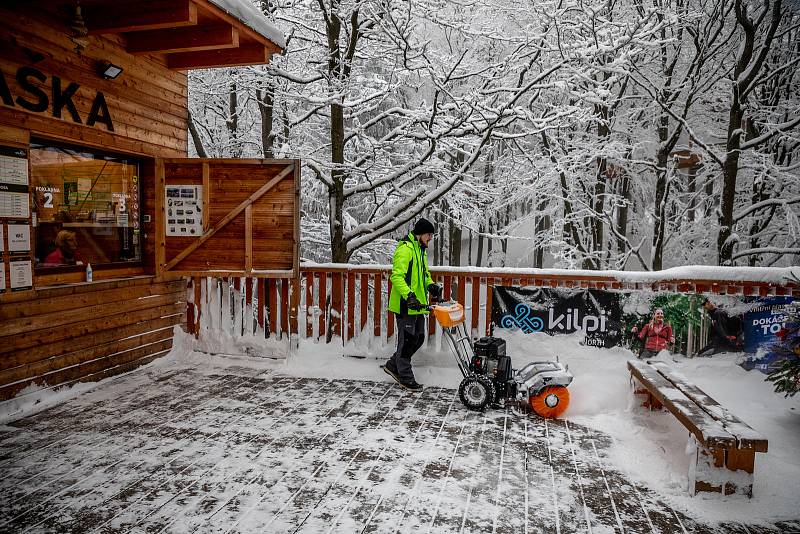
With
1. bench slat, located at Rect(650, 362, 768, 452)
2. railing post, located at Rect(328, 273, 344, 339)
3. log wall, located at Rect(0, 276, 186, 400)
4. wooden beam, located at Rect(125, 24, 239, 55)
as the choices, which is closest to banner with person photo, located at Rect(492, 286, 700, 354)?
bench slat, located at Rect(650, 362, 768, 452)

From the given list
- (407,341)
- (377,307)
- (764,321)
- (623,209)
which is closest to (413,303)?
(407,341)

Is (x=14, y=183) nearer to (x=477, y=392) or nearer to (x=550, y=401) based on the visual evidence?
(x=477, y=392)

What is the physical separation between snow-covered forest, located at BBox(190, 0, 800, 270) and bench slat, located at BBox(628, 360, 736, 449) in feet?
16.7

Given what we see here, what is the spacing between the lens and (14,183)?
507 centimetres

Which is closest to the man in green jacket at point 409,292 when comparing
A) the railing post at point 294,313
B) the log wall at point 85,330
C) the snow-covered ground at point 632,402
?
the snow-covered ground at point 632,402

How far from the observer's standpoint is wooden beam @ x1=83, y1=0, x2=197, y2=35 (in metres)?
5.34

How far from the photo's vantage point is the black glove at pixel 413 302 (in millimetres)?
5516

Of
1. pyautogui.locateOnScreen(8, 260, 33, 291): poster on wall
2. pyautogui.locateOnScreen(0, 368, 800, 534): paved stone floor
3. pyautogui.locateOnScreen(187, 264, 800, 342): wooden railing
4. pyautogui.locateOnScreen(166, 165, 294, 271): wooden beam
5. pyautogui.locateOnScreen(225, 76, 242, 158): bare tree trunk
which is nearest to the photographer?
pyautogui.locateOnScreen(0, 368, 800, 534): paved stone floor

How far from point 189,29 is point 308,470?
214 inches

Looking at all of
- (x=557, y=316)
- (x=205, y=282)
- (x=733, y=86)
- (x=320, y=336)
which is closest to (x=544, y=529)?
(x=557, y=316)

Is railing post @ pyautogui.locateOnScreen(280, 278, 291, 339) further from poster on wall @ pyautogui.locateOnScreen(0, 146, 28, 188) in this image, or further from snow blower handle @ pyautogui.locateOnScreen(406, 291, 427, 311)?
poster on wall @ pyautogui.locateOnScreen(0, 146, 28, 188)

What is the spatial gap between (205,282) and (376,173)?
515 centimetres

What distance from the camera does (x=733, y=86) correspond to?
1282cm

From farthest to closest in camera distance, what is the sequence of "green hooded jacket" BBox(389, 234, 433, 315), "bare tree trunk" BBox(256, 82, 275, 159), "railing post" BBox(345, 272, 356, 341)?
1. "bare tree trunk" BBox(256, 82, 275, 159)
2. "railing post" BBox(345, 272, 356, 341)
3. "green hooded jacket" BBox(389, 234, 433, 315)
